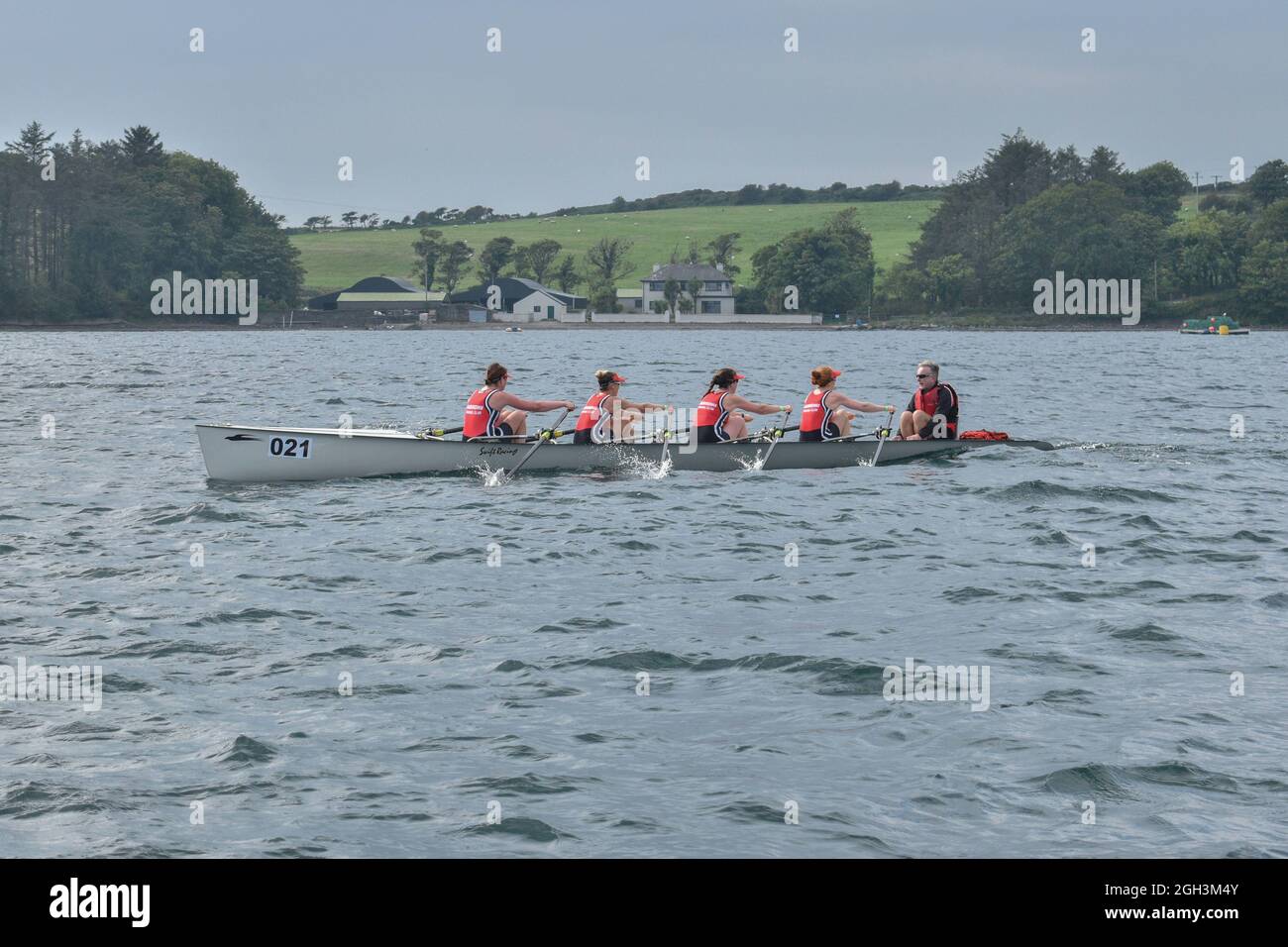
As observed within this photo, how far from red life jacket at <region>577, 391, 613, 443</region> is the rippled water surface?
75 cm

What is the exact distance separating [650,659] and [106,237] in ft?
495

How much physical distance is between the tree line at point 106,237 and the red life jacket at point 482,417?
130310 mm

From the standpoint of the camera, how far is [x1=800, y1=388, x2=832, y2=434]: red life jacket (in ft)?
77.8

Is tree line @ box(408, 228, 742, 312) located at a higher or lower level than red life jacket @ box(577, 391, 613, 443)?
higher

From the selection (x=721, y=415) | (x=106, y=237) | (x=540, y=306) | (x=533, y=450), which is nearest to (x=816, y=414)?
(x=721, y=415)

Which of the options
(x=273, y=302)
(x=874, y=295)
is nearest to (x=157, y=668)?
(x=273, y=302)

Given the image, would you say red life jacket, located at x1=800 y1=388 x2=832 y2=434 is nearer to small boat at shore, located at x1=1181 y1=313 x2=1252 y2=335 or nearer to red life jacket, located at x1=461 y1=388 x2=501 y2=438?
red life jacket, located at x1=461 y1=388 x2=501 y2=438

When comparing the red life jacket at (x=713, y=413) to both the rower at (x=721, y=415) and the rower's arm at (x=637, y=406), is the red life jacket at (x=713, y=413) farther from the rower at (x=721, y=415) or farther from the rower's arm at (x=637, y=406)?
the rower's arm at (x=637, y=406)

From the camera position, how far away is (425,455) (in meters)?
22.5

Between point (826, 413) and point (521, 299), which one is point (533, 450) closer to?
point (826, 413)

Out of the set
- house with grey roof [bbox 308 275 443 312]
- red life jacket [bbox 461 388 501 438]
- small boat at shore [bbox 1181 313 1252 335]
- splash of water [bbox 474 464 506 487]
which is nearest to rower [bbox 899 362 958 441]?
splash of water [bbox 474 464 506 487]

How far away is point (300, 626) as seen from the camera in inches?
510
